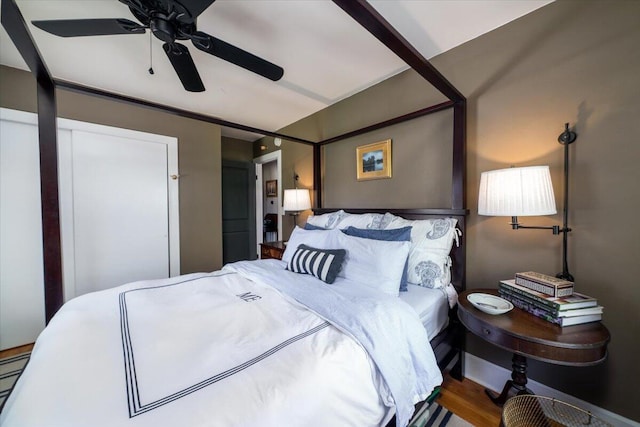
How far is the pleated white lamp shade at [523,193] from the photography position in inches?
49.9

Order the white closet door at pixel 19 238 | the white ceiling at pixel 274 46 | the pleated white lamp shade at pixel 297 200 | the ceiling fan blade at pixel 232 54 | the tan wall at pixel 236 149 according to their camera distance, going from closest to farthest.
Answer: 1. the ceiling fan blade at pixel 232 54
2. the white ceiling at pixel 274 46
3. the white closet door at pixel 19 238
4. the pleated white lamp shade at pixel 297 200
5. the tan wall at pixel 236 149

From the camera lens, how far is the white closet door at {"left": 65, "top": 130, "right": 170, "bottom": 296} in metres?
2.60

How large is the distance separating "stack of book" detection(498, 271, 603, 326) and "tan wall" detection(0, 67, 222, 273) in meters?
3.39

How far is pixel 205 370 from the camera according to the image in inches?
31.7

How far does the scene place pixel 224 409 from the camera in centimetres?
66

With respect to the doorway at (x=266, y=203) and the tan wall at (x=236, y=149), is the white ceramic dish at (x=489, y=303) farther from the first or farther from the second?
the tan wall at (x=236, y=149)

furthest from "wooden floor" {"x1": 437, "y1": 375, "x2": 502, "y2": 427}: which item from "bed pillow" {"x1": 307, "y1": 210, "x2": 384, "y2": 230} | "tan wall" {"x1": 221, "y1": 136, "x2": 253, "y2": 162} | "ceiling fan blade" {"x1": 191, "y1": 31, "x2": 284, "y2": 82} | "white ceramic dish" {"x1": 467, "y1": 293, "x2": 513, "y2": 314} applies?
"tan wall" {"x1": 221, "y1": 136, "x2": 253, "y2": 162}

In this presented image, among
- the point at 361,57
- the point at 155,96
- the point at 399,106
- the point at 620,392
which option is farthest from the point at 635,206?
the point at 155,96

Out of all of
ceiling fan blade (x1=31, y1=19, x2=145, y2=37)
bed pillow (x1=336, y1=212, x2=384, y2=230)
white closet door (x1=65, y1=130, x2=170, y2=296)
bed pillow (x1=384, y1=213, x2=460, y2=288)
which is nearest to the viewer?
ceiling fan blade (x1=31, y1=19, x2=145, y2=37)

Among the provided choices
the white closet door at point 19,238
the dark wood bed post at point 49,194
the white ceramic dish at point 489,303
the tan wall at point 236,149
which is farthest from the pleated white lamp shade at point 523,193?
the tan wall at point 236,149

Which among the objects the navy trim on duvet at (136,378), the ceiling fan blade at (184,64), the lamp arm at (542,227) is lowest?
the navy trim on duvet at (136,378)

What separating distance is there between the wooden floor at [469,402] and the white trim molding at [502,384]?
6cm

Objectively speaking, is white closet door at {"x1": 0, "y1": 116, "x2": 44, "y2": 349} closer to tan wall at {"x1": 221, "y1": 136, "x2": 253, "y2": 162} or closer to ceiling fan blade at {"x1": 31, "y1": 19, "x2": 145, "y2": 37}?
ceiling fan blade at {"x1": 31, "y1": 19, "x2": 145, "y2": 37}

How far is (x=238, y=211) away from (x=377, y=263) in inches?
130
